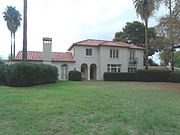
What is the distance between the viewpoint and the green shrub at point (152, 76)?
4166 cm

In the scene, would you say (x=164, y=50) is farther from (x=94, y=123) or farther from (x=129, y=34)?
(x=129, y=34)

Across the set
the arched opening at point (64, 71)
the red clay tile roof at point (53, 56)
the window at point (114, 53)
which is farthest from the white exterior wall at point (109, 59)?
the arched opening at point (64, 71)

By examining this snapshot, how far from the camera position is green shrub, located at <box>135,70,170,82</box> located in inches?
1640

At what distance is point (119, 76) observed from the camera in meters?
42.6

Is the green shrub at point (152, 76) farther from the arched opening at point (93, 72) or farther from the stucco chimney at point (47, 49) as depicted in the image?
the stucco chimney at point (47, 49)

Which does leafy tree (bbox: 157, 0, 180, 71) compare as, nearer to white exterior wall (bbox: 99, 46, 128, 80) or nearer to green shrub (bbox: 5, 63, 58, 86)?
green shrub (bbox: 5, 63, 58, 86)

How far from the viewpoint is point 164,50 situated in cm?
3234

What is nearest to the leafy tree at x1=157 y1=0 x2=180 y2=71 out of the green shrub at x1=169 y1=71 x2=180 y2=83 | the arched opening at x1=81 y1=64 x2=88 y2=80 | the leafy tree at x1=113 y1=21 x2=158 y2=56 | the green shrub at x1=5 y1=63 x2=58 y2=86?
the green shrub at x1=5 y1=63 x2=58 y2=86

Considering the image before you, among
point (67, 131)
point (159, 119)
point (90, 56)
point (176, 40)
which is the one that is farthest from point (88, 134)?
point (90, 56)

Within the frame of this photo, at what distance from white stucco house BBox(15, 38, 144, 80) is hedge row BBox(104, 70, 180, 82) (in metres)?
3.95

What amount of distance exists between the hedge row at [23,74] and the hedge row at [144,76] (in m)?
15.0

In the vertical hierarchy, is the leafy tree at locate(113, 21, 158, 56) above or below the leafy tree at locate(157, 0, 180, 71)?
above

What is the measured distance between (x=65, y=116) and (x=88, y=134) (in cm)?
224

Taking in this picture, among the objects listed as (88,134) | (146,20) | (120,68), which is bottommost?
(88,134)
